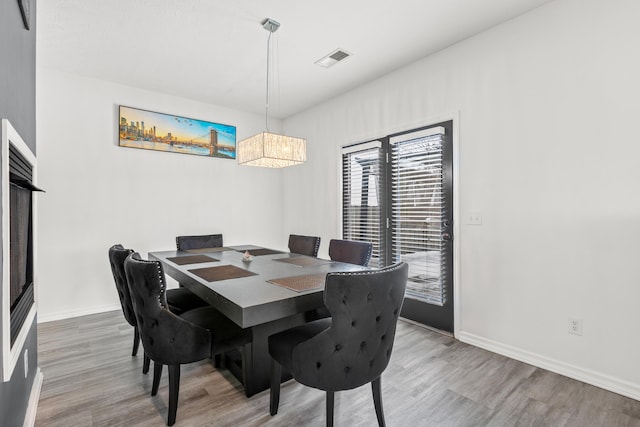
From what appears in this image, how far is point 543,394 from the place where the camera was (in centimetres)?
202

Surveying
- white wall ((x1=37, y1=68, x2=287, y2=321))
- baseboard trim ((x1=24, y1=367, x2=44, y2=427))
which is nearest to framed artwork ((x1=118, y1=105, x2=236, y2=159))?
white wall ((x1=37, y1=68, x2=287, y2=321))

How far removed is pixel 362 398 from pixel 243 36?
3.08 meters

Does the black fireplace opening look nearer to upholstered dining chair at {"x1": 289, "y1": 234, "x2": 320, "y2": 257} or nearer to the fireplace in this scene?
the fireplace

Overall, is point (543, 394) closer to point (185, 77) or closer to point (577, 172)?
point (577, 172)

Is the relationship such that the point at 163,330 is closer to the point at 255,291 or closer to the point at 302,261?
the point at 255,291

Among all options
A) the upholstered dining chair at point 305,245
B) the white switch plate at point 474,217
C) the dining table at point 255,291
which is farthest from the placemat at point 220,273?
the white switch plate at point 474,217

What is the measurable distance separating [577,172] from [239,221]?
13.5 ft

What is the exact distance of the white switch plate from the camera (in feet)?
9.09

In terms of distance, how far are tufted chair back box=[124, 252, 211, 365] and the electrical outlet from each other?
8.26 ft

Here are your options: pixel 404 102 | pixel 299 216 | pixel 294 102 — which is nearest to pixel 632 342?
pixel 404 102

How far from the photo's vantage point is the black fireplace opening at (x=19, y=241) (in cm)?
125

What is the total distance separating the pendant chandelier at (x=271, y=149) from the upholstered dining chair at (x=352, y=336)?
151 centimetres

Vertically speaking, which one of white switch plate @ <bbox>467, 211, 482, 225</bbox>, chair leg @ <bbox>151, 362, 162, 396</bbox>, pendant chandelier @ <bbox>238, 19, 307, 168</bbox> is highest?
pendant chandelier @ <bbox>238, 19, 307, 168</bbox>

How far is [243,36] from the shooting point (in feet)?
9.29
